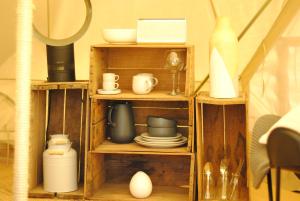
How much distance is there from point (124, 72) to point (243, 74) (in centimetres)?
78

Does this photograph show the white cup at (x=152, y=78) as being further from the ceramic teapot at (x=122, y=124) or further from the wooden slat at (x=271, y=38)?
the wooden slat at (x=271, y=38)

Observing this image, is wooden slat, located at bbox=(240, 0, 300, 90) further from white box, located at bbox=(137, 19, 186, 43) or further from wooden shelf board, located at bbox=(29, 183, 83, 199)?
wooden shelf board, located at bbox=(29, 183, 83, 199)

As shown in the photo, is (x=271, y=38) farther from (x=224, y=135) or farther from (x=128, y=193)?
(x=128, y=193)

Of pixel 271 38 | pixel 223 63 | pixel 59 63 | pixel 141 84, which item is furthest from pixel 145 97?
pixel 271 38

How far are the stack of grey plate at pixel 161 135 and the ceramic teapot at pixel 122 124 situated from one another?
2.9 inches

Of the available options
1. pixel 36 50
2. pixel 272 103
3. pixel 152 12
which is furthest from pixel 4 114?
pixel 272 103

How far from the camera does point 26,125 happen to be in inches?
71.6

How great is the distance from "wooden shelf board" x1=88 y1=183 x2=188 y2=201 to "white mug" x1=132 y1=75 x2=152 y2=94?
1.85ft

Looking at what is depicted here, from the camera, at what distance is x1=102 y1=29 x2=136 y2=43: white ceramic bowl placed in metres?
2.48

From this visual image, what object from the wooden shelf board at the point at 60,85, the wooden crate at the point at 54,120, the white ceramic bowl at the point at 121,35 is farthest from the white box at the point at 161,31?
the wooden crate at the point at 54,120

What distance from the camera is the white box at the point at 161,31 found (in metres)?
2.39

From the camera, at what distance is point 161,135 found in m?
2.48

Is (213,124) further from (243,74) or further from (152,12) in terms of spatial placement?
(152,12)

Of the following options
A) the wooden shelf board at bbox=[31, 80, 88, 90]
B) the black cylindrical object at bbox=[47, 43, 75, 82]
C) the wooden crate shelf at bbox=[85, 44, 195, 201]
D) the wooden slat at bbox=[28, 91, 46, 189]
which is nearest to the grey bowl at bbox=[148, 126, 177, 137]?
the wooden crate shelf at bbox=[85, 44, 195, 201]
